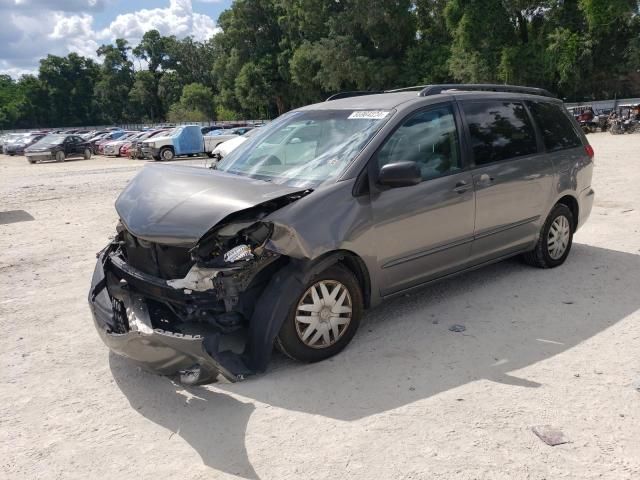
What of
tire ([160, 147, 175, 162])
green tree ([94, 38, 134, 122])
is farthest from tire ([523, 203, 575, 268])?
green tree ([94, 38, 134, 122])

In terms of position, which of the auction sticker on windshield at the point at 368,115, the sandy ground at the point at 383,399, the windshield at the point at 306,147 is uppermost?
the auction sticker on windshield at the point at 368,115

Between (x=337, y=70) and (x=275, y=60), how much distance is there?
1410 centimetres

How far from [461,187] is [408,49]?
154 ft

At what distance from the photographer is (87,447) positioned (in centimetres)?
303

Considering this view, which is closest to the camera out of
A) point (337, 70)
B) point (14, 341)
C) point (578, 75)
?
point (14, 341)

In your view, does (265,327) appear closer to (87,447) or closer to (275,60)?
(87,447)

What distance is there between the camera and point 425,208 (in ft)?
14.3

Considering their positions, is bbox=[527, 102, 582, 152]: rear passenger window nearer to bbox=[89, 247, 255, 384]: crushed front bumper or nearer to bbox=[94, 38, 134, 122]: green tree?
bbox=[89, 247, 255, 384]: crushed front bumper

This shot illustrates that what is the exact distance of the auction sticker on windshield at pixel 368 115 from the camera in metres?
4.34

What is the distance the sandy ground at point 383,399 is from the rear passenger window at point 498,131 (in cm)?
129

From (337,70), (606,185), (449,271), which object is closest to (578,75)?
(337,70)

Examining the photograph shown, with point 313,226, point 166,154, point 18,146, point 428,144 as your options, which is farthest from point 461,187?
point 18,146

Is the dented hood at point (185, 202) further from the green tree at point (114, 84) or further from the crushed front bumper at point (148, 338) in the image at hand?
the green tree at point (114, 84)

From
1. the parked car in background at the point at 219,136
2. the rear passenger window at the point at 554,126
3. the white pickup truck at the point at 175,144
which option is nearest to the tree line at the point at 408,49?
the parked car in background at the point at 219,136
